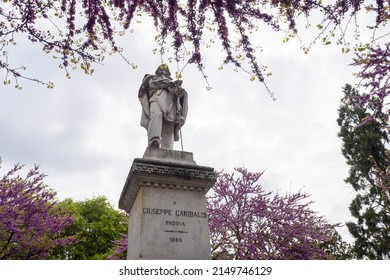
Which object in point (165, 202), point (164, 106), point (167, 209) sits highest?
point (164, 106)

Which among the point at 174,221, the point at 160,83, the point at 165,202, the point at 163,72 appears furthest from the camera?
the point at 163,72

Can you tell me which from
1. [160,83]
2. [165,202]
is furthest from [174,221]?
[160,83]

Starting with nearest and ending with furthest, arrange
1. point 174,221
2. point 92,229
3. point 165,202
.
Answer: point 174,221 < point 165,202 < point 92,229

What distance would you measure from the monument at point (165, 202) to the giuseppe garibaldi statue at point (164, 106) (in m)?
0.05

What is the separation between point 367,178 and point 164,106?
→ 2682 cm

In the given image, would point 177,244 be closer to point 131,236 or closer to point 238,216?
point 131,236

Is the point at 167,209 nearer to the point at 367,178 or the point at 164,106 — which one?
the point at 164,106

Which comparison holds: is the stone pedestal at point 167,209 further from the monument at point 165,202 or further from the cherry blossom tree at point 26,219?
the cherry blossom tree at point 26,219

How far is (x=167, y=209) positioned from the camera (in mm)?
6633

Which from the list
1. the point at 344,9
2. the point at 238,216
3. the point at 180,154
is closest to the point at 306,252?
the point at 238,216

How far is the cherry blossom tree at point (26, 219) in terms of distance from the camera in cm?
1571

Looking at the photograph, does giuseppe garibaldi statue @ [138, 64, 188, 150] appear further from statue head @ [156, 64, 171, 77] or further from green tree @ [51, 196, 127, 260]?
green tree @ [51, 196, 127, 260]

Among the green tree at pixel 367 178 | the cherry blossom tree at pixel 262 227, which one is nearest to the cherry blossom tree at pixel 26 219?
the cherry blossom tree at pixel 262 227
